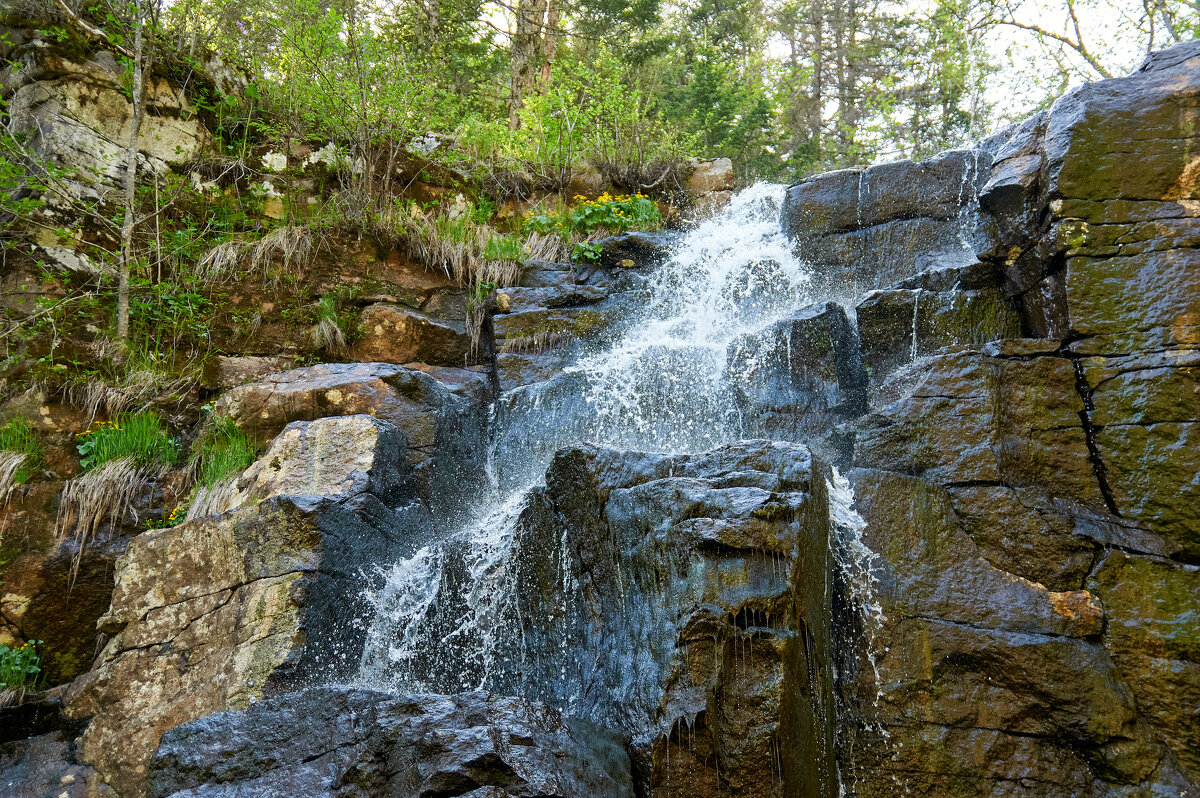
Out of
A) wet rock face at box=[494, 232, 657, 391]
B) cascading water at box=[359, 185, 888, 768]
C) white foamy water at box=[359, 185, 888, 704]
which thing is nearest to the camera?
cascading water at box=[359, 185, 888, 768]

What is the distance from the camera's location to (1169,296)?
3723mm

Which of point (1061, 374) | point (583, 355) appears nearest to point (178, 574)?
point (583, 355)

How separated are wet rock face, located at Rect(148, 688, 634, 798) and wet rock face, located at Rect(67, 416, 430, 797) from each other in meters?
0.95

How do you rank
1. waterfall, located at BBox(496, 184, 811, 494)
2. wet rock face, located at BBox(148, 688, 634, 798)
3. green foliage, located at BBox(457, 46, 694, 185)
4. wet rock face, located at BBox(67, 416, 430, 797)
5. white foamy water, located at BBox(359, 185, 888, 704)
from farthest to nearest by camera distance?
green foliage, located at BBox(457, 46, 694, 185)
waterfall, located at BBox(496, 184, 811, 494)
white foamy water, located at BBox(359, 185, 888, 704)
wet rock face, located at BBox(67, 416, 430, 797)
wet rock face, located at BBox(148, 688, 634, 798)

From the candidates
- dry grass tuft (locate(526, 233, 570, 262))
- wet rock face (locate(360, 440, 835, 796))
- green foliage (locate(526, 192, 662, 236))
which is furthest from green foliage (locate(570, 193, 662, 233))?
wet rock face (locate(360, 440, 835, 796))

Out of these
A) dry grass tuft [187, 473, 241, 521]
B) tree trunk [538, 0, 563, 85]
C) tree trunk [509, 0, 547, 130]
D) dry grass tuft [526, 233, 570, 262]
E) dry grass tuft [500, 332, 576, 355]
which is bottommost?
dry grass tuft [187, 473, 241, 521]

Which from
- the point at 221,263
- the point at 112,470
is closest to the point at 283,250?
the point at 221,263

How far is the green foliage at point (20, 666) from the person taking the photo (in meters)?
A: 4.63

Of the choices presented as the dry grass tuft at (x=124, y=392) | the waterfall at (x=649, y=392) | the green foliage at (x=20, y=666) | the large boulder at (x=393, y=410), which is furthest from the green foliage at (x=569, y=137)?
the green foliage at (x=20, y=666)

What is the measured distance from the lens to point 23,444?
17.7ft

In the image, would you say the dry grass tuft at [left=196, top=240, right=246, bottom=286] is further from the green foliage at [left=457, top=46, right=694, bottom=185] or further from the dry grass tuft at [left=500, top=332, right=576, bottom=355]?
the green foliage at [left=457, top=46, right=694, bottom=185]

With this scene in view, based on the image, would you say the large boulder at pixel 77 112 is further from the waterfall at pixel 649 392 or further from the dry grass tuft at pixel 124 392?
the waterfall at pixel 649 392

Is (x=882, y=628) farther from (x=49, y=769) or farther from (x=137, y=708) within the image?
(x=49, y=769)

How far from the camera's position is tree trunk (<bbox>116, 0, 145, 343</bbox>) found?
20.5 feet
